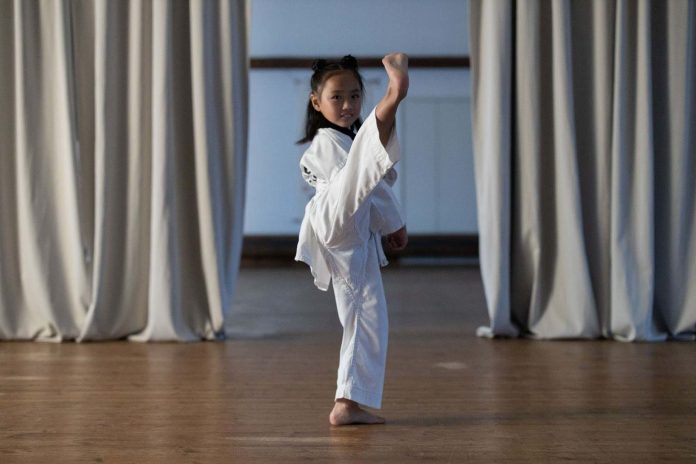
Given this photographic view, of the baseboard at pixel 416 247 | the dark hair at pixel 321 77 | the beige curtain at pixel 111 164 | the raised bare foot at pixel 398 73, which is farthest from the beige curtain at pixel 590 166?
the baseboard at pixel 416 247

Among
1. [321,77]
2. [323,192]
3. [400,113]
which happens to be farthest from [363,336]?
[400,113]

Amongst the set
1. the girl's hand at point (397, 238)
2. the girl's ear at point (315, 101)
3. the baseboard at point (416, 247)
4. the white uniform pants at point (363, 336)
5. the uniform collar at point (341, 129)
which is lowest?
the baseboard at point (416, 247)

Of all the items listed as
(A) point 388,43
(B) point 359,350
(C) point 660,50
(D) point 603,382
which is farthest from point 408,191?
(B) point 359,350

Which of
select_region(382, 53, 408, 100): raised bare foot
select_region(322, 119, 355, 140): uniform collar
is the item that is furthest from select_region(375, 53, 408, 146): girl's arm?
select_region(322, 119, 355, 140): uniform collar

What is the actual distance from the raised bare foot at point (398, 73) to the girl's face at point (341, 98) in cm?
23

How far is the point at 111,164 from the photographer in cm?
406

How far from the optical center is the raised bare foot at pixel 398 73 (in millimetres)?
2230

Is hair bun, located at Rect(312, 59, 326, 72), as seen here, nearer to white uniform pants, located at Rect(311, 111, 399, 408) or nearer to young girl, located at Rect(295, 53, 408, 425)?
young girl, located at Rect(295, 53, 408, 425)

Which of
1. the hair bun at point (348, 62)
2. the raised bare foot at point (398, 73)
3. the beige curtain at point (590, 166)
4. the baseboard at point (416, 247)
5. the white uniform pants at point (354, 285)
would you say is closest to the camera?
the raised bare foot at point (398, 73)

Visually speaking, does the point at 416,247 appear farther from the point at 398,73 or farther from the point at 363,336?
the point at 398,73

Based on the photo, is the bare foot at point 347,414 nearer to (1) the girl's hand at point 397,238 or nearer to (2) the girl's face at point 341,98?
(1) the girl's hand at point 397,238

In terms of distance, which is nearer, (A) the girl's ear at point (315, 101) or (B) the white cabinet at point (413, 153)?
(A) the girl's ear at point (315, 101)

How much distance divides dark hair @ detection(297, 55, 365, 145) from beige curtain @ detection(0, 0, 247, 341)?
1.45 metres

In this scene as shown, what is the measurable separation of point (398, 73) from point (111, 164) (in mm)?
2141
